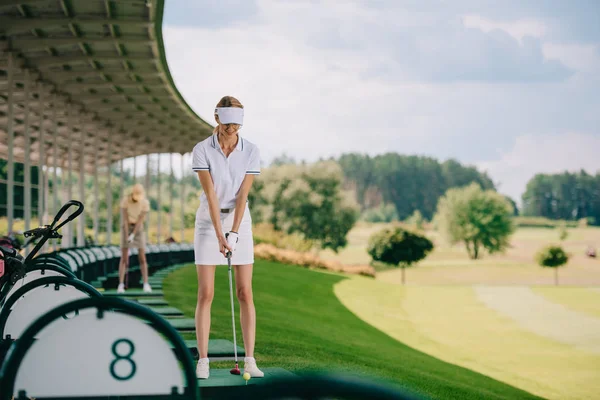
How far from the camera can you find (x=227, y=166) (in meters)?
5.97

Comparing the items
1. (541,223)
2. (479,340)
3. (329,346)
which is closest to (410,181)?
(541,223)

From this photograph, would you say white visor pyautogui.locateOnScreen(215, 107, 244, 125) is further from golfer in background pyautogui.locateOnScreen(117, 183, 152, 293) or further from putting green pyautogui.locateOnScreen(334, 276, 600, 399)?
putting green pyautogui.locateOnScreen(334, 276, 600, 399)

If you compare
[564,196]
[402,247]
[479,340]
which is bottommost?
[479,340]

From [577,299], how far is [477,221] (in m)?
68.1

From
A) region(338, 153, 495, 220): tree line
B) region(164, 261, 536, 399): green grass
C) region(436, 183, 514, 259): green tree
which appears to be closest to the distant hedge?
region(338, 153, 495, 220): tree line

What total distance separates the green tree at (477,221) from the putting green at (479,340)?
71566 mm

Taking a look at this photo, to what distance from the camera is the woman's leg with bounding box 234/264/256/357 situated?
19.6ft

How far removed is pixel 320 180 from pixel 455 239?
43.6m

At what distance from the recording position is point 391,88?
158 metres

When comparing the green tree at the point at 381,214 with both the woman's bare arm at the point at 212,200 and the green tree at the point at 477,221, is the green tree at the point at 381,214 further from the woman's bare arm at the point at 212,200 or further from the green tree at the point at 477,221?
the woman's bare arm at the point at 212,200

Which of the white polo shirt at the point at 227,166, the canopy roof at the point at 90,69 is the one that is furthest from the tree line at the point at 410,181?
the white polo shirt at the point at 227,166

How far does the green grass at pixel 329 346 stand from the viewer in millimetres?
10992

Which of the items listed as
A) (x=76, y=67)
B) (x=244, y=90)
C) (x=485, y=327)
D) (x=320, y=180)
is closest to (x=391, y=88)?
(x=244, y=90)

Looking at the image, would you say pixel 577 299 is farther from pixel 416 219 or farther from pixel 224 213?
pixel 416 219
